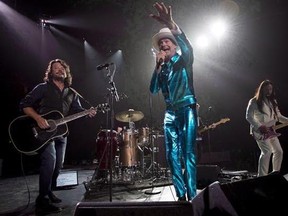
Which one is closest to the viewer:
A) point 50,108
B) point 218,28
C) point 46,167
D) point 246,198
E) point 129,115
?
point 246,198

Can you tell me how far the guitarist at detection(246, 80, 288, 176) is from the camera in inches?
203

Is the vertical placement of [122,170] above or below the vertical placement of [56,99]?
below

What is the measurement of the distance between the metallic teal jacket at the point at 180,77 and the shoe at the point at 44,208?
7.12 feet

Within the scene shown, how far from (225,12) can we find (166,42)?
7600 millimetres

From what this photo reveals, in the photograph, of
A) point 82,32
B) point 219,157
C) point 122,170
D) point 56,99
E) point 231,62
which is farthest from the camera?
point 82,32

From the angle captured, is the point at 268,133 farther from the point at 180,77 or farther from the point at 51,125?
the point at 51,125

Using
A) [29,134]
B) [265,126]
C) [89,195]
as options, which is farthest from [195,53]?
[29,134]

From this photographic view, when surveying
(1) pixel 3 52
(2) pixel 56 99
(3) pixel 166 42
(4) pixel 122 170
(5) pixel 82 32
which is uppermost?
(5) pixel 82 32

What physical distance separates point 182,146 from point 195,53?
8.76 metres

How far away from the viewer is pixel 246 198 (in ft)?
6.77

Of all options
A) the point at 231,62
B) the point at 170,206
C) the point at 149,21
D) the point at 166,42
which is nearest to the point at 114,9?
the point at 149,21

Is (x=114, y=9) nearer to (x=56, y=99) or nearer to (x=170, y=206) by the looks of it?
(x=56, y=99)

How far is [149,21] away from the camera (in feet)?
34.1

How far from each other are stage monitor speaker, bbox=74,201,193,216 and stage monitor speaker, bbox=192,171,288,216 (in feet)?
1.32
